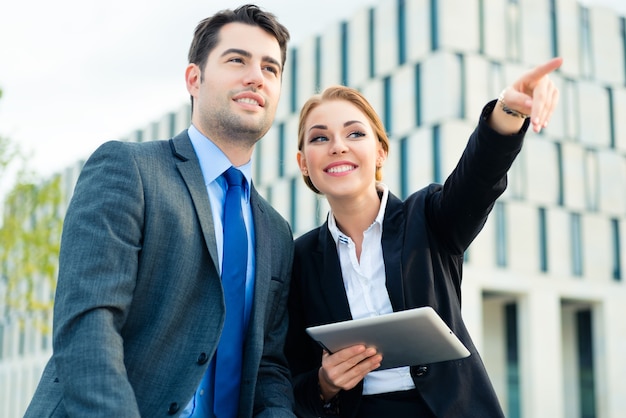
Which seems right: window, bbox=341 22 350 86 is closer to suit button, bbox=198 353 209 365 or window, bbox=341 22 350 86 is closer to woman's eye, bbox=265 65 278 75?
woman's eye, bbox=265 65 278 75

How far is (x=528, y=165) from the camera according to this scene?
106ft

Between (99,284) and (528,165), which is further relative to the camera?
(528,165)

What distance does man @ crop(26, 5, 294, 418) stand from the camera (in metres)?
3.18

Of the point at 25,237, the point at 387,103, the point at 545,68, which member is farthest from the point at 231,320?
the point at 387,103

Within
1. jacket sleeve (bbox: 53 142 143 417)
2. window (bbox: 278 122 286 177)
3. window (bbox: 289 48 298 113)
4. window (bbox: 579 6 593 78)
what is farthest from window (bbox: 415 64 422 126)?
jacket sleeve (bbox: 53 142 143 417)

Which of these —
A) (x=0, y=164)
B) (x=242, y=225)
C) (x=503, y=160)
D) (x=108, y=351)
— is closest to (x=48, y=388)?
(x=108, y=351)

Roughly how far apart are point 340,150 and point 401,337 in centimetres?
101

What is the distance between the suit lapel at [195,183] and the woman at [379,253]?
0.66 meters

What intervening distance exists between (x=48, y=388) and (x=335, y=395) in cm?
133

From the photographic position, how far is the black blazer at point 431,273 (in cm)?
376

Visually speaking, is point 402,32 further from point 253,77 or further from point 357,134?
point 253,77

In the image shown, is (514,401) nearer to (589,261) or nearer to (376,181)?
(589,261)

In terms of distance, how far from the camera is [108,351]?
313cm

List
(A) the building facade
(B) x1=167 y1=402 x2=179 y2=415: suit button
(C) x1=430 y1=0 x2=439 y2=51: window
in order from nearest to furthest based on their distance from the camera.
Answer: (B) x1=167 y1=402 x2=179 y2=415: suit button
(A) the building facade
(C) x1=430 y1=0 x2=439 y2=51: window
